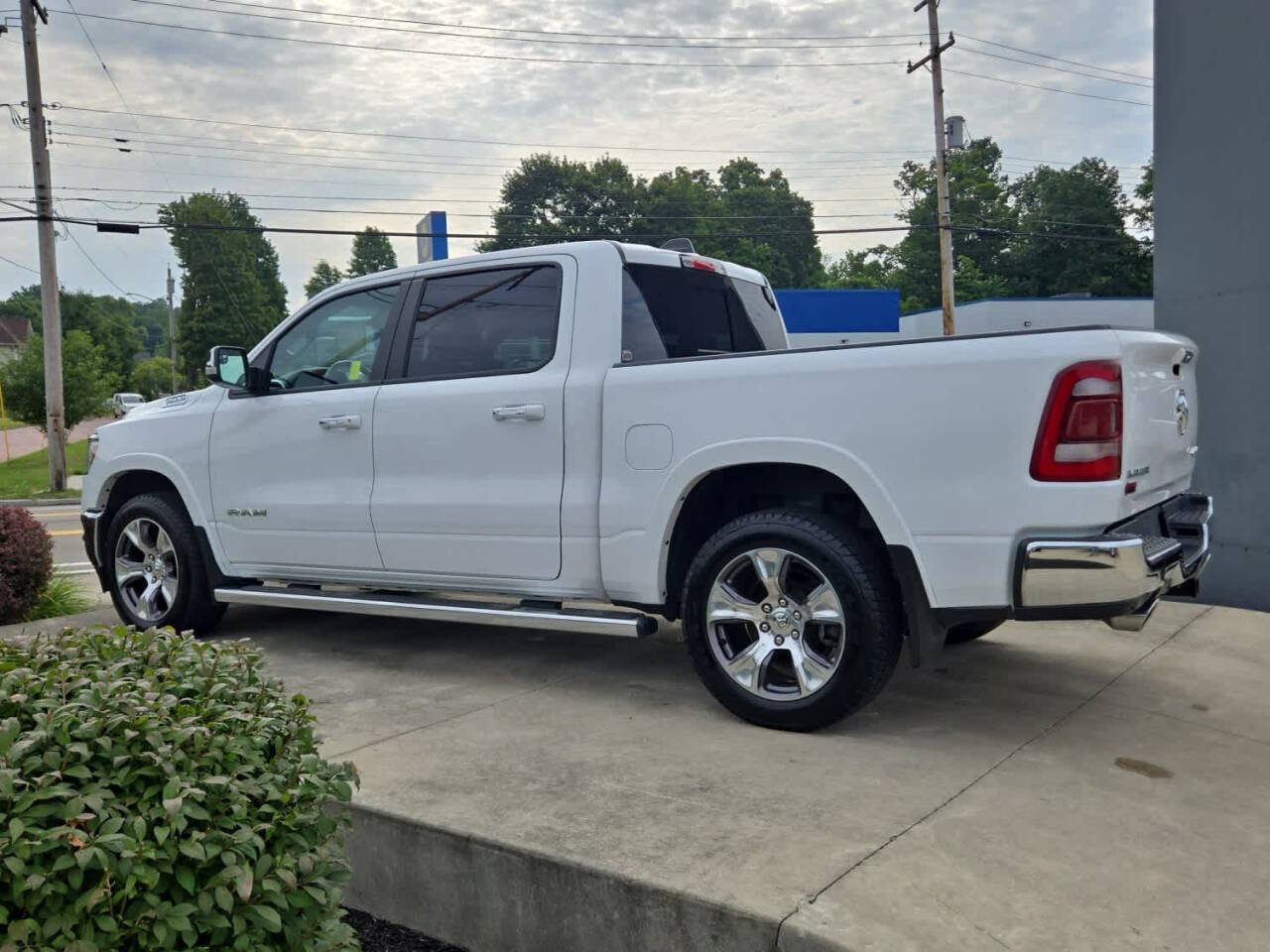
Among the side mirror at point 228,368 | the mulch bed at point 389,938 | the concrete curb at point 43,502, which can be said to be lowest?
the concrete curb at point 43,502

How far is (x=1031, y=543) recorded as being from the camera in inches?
133

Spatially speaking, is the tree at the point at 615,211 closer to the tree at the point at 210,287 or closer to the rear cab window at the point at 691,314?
the tree at the point at 210,287

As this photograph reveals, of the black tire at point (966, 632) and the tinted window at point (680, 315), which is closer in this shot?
the tinted window at point (680, 315)

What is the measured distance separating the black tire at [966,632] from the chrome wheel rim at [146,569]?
165 inches

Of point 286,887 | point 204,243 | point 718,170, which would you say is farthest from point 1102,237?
point 286,887

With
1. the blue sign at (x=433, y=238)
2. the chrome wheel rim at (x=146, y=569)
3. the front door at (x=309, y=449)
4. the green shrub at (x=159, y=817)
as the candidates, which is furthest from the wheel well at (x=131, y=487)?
the blue sign at (x=433, y=238)

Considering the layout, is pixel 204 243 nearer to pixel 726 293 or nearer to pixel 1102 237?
pixel 1102 237

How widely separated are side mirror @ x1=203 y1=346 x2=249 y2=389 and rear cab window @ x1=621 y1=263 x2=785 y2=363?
7.38ft

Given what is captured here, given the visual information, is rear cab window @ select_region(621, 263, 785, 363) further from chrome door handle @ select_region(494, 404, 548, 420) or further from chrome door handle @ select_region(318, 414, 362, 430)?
chrome door handle @ select_region(318, 414, 362, 430)

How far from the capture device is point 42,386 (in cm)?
3072

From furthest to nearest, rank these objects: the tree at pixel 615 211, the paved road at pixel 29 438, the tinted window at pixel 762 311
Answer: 1. the tree at pixel 615 211
2. the paved road at pixel 29 438
3. the tinted window at pixel 762 311

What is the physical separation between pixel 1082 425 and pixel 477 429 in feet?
8.28

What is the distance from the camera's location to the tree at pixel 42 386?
101ft

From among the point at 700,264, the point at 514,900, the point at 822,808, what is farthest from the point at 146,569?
the point at 822,808
